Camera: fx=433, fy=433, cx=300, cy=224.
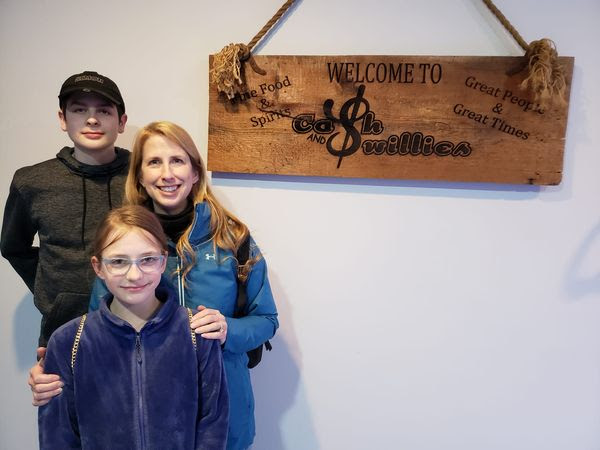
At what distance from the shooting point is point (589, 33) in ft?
3.89

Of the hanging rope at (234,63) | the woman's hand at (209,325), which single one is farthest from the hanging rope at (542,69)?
the woman's hand at (209,325)

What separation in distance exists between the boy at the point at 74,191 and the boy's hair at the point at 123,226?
0.87 feet

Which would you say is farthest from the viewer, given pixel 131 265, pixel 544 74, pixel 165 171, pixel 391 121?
pixel 391 121

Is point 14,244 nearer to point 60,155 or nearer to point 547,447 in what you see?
point 60,155

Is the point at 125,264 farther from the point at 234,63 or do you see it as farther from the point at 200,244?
the point at 234,63

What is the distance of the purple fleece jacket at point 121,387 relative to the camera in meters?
0.89

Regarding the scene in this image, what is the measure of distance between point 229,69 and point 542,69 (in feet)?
2.77

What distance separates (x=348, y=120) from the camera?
125cm

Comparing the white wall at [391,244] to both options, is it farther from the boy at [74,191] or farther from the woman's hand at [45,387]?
the woman's hand at [45,387]

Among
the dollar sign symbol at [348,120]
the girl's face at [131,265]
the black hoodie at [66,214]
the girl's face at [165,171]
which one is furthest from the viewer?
the dollar sign symbol at [348,120]

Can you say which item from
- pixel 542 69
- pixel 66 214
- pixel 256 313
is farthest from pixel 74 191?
pixel 542 69

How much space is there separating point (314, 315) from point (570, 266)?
774mm

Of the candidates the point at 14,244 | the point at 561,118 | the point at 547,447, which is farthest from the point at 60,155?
the point at 547,447

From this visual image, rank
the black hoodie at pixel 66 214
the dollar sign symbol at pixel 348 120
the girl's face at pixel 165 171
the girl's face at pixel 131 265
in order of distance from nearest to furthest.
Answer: the girl's face at pixel 131 265 < the girl's face at pixel 165 171 < the black hoodie at pixel 66 214 < the dollar sign symbol at pixel 348 120
